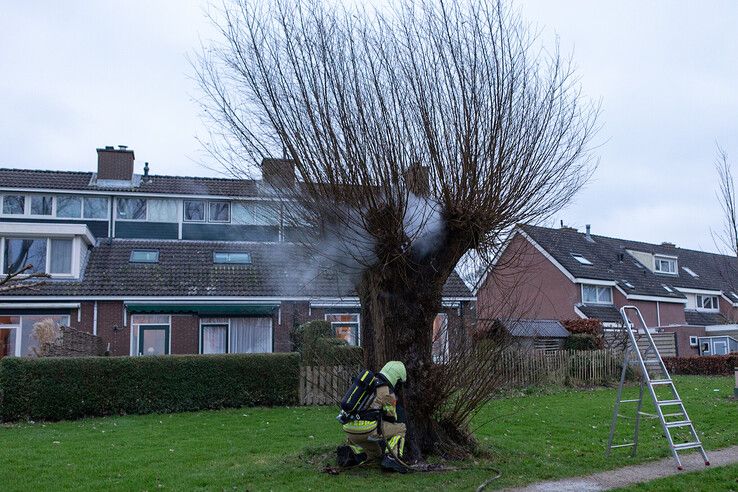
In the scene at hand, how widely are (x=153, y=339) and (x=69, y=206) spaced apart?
21.6 feet

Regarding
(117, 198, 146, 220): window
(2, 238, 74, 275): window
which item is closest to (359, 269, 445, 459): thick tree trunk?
(2, 238, 74, 275): window

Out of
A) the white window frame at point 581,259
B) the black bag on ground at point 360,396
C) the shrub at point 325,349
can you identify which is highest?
the white window frame at point 581,259

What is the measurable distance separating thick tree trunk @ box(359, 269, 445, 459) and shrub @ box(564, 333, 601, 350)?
1848 cm

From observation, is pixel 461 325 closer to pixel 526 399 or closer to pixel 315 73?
pixel 315 73

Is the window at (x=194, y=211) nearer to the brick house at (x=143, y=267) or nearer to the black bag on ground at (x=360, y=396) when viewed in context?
the brick house at (x=143, y=267)

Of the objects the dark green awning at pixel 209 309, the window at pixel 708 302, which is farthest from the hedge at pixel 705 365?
the window at pixel 708 302

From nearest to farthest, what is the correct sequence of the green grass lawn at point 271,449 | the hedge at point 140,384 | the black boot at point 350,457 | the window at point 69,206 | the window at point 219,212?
the green grass lawn at point 271,449 < the black boot at point 350,457 < the hedge at point 140,384 < the window at point 69,206 < the window at point 219,212

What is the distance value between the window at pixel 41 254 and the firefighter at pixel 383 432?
19017 millimetres

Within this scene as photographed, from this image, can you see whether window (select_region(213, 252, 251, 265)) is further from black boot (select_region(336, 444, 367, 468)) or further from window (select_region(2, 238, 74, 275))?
black boot (select_region(336, 444, 367, 468))

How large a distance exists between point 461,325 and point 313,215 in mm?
2758

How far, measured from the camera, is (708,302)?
4816 centimetres

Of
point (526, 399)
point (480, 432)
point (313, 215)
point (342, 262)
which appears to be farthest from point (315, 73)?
point (526, 399)

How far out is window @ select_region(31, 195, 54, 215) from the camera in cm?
2766

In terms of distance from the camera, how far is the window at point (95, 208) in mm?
27938
